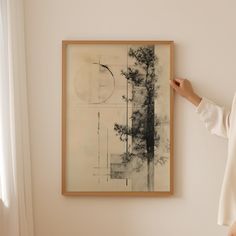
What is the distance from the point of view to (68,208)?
191cm

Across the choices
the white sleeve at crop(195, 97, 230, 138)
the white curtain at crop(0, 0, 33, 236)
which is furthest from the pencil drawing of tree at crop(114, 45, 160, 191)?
the white curtain at crop(0, 0, 33, 236)

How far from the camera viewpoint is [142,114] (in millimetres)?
1872

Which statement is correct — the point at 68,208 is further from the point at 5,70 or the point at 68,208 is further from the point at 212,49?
the point at 212,49

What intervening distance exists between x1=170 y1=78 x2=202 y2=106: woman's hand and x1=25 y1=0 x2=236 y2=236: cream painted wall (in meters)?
0.06

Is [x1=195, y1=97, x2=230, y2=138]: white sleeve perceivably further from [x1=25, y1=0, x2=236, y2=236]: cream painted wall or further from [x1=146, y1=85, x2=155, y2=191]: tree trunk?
[x1=146, y1=85, x2=155, y2=191]: tree trunk

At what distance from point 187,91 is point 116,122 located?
370 mm

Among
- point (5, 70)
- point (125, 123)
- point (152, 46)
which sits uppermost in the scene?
point (152, 46)

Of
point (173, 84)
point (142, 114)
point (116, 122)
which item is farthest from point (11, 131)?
point (173, 84)

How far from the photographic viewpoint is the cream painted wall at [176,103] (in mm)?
1873

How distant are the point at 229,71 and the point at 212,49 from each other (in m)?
0.14

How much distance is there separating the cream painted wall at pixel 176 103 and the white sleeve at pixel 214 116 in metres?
0.06

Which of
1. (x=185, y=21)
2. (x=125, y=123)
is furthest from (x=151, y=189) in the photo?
(x=185, y=21)

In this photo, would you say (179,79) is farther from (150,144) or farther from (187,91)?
(150,144)

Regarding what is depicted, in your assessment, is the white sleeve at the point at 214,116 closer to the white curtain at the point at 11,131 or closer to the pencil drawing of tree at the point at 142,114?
the pencil drawing of tree at the point at 142,114
